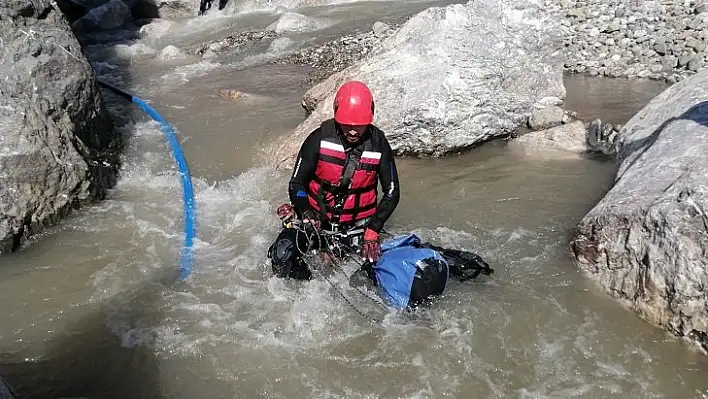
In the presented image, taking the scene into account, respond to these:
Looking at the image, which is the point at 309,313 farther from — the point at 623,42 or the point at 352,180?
the point at 623,42

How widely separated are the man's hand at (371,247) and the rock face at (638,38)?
7887mm

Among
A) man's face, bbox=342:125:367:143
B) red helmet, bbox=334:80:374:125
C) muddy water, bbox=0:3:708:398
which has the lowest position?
muddy water, bbox=0:3:708:398

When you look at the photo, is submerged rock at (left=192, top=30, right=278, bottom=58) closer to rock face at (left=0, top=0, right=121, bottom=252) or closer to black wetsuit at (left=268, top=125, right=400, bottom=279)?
rock face at (left=0, top=0, right=121, bottom=252)

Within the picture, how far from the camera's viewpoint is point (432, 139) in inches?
294

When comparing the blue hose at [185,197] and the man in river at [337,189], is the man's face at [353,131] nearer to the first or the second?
the man in river at [337,189]

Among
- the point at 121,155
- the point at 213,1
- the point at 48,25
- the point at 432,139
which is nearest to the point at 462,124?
the point at 432,139

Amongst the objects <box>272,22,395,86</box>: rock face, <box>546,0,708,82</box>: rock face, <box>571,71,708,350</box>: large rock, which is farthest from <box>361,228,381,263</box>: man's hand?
<box>546,0,708,82</box>: rock face

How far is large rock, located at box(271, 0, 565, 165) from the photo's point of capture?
24.5 feet

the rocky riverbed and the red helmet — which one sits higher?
the red helmet

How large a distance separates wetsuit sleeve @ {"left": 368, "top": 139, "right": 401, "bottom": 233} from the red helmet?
0.54 meters

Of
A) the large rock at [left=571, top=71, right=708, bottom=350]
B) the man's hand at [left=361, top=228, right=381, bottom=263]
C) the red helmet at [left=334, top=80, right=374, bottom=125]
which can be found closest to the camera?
the large rock at [left=571, top=71, right=708, bottom=350]

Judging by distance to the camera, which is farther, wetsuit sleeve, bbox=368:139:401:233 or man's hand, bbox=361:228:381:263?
wetsuit sleeve, bbox=368:139:401:233

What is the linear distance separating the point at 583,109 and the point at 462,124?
2.84m

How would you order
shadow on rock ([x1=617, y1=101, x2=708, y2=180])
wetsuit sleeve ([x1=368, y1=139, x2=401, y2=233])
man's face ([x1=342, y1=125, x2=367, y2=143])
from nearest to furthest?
man's face ([x1=342, y1=125, x2=367, y2=143])
wetsuit sleeve ([x1=368, y1=139, x2=401, y2=233])
shadow on rock ([x1=617, y1=101, x2=708, y2=180])
